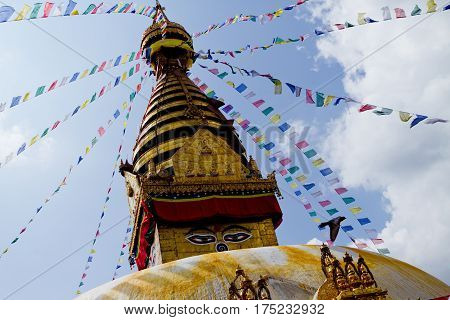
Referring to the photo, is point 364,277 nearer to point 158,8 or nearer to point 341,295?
point 341,295

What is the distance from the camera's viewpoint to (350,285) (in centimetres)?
608

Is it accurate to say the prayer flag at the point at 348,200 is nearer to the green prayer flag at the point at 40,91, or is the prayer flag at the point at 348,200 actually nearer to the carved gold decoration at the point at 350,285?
the carved gold decoration at the point at 350,285

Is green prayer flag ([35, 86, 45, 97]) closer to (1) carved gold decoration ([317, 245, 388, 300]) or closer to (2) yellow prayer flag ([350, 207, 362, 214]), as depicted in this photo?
(2) yellow prayer flag ([350, 207, 362, 214])

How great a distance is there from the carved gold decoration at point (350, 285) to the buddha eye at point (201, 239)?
7745 millimetres

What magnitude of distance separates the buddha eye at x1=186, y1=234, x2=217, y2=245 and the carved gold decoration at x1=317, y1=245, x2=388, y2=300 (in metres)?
7.74

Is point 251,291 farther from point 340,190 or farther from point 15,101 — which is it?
point 15,101

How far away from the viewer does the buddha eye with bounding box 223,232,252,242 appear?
45.8 feet

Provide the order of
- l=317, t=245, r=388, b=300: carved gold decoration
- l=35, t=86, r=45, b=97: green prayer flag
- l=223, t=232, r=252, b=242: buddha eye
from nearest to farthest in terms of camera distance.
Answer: l=317, t=245, r=388, b=300: carved gold decoration < l=35, t=86, r=45, b=97: green prayer flag < l=223, t=232, r=252, b=242: buddha eye

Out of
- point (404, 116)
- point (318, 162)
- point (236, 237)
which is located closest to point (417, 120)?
point (404, 116)

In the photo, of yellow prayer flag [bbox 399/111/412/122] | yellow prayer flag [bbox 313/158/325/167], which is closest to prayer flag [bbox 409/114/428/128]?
yellow prayer flag [bbox 399/111/412/122]

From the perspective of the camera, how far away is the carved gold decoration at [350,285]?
236 inches

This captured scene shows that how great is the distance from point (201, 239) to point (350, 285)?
8117mm

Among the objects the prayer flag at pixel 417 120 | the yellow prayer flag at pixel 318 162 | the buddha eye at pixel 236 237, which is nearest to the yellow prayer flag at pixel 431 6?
the prayer flag at pixel 417 120

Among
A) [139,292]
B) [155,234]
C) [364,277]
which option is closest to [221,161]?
[155,234]
